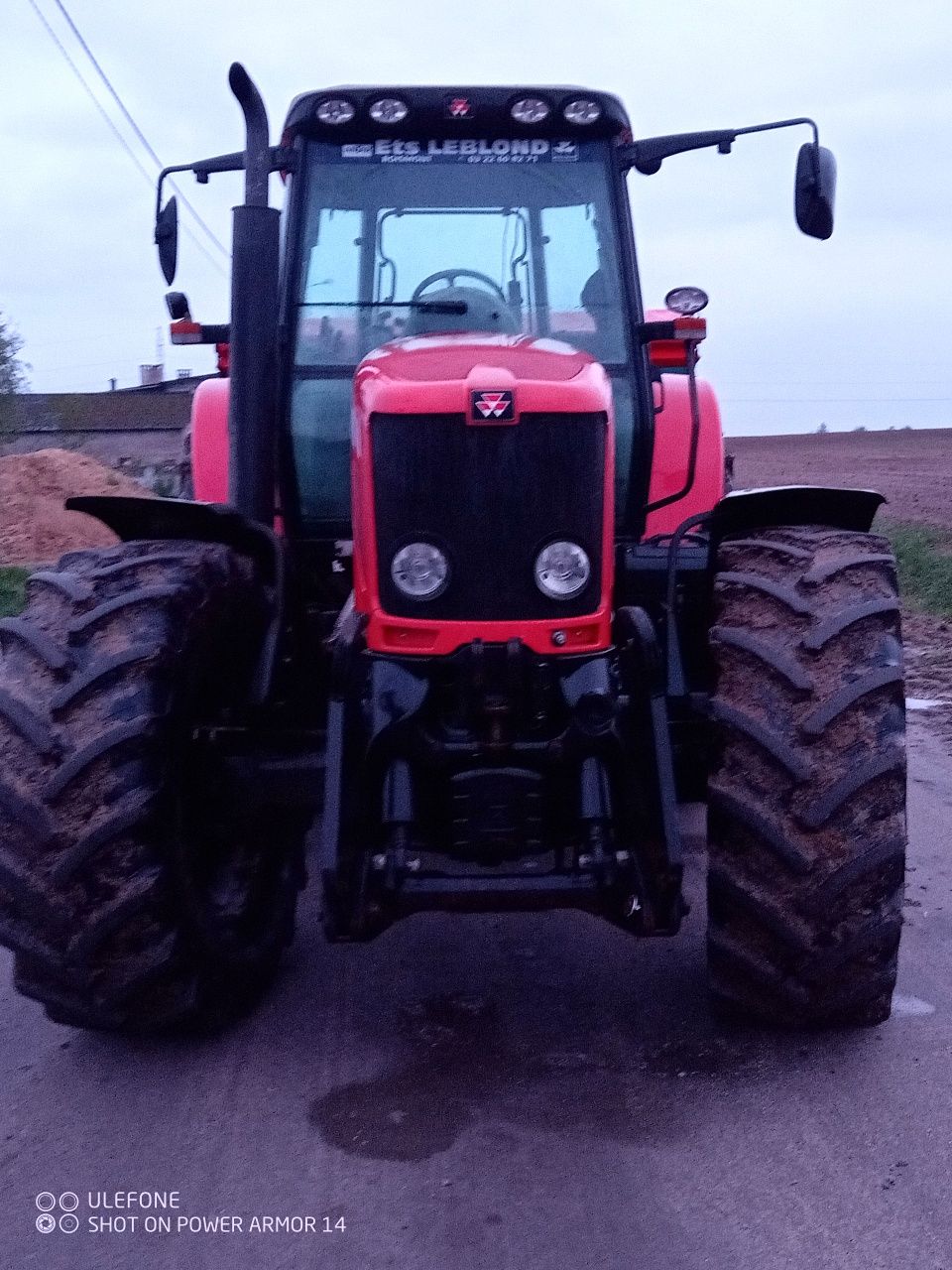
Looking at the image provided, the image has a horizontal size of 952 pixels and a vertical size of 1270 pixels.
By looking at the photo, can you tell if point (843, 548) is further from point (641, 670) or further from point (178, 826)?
point (178, 826)

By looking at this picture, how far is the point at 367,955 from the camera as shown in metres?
4.52

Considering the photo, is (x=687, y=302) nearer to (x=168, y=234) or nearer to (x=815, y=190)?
(x=815, y=190)

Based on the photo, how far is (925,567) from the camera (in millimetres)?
13031

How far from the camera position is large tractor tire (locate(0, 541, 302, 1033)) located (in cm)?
342

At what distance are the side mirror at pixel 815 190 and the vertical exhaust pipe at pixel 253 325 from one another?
1662mm

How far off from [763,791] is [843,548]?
28.5 inches

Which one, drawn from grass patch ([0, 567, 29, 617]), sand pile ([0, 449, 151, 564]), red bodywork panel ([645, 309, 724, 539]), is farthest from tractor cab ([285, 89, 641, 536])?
sand pile ([0, 449, 151, 564])

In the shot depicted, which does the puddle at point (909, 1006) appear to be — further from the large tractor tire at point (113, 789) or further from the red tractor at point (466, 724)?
the large tractor tire at point (113, 789)

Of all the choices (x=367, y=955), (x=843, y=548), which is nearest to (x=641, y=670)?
(x=843, y=548)

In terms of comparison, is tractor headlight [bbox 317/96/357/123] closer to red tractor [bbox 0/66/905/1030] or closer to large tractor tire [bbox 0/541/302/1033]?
red tractor [bbox 0/66/905/1030]

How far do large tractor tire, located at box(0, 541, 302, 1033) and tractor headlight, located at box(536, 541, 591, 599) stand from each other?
3.04 ft

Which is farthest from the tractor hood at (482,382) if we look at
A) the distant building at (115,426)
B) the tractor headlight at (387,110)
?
the distant building at (115,426)

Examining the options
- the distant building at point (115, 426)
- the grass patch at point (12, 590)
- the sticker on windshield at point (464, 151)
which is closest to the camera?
the sticker on windshield at point (464, 151)

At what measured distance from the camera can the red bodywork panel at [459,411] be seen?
343 cm
